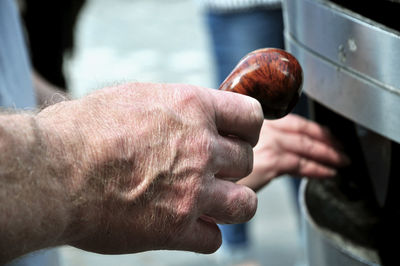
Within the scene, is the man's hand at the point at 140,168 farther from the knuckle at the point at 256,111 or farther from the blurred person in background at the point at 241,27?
the blurred person in background at the point at 241,27

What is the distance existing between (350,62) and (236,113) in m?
0.17

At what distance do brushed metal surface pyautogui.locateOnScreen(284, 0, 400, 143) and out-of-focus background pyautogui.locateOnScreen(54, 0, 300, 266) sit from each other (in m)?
1.34

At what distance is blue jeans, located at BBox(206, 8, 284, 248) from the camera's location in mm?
1776

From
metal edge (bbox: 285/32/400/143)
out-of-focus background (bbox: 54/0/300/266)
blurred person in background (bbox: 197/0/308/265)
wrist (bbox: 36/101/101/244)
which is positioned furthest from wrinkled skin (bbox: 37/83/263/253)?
out-of-focus background (bbox: 54/0/300/266)

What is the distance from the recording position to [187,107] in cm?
62

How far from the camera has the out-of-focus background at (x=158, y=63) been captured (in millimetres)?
2336

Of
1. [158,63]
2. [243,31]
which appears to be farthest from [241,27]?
[158,63]

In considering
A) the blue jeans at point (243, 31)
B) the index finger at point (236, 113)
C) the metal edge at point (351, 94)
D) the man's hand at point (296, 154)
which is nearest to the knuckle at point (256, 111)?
the index finger at point (236, 113)

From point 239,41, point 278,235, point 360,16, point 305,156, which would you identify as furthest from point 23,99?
point 278,235

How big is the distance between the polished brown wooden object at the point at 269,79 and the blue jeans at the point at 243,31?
1125 mm

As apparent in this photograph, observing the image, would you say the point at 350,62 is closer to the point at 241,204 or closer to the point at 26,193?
the point at 241,204

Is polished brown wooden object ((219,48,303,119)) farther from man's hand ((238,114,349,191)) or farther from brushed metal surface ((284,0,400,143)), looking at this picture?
man's hand ((238,114,349,191))

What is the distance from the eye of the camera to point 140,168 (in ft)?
1.97

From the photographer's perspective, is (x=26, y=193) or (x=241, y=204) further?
(x=241, y=204)
